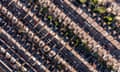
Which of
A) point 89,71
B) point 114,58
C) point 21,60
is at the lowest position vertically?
point 21,60

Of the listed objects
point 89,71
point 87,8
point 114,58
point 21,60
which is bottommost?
point 21,60

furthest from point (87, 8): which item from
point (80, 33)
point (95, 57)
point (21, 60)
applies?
point (21, 60)

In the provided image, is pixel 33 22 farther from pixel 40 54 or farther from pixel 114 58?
pixel 114 58

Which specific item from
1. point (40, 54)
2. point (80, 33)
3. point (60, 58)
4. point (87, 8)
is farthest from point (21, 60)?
point (87, 8)

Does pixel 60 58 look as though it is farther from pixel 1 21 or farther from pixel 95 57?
pixel 1 21

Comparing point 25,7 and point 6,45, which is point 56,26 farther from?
point 6,45

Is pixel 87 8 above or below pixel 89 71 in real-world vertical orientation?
above
